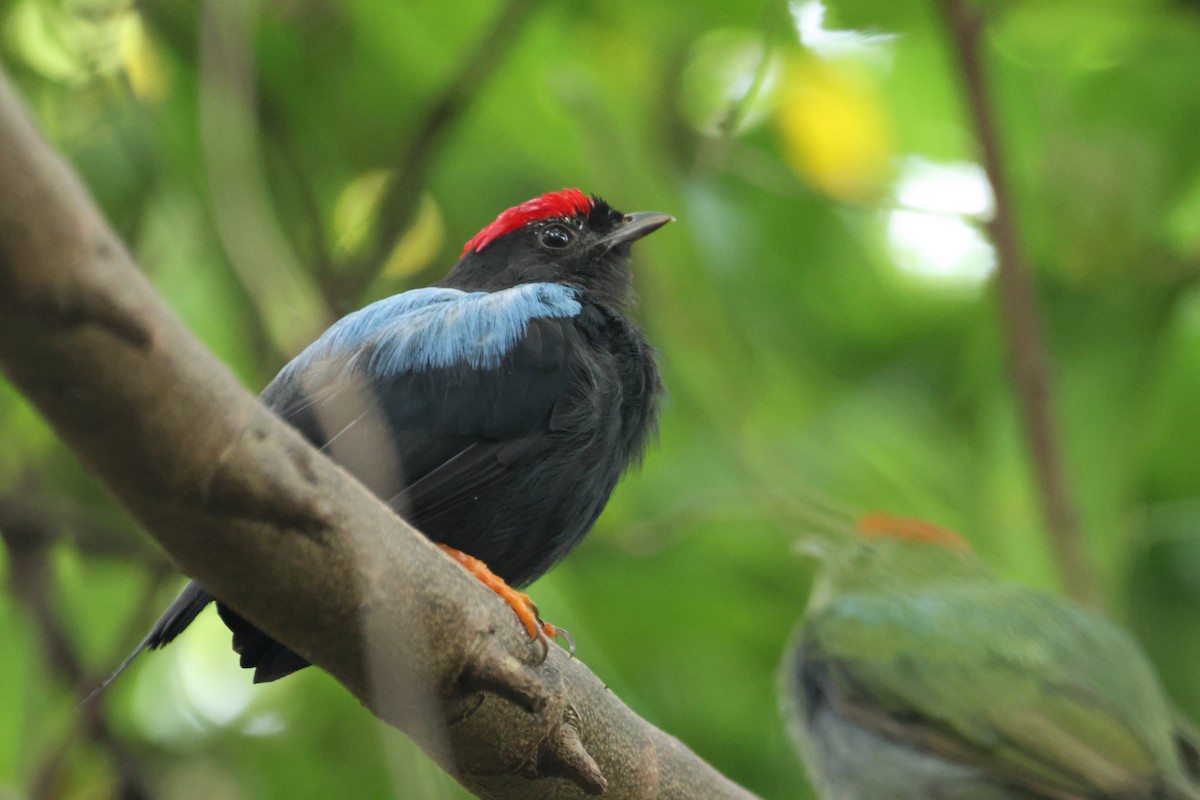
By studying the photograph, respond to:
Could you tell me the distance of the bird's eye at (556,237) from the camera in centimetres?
377

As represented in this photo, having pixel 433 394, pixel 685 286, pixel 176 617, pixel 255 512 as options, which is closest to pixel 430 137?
pixel 685 286

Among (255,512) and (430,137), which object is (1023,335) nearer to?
(430,137)

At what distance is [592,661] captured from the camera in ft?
12.7

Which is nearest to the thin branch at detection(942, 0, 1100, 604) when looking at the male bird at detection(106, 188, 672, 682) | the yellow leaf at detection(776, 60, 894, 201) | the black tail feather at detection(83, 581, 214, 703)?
the yellow leaf at detection(776, 60, 894, 201)

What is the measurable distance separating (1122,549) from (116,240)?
3997 millimetres

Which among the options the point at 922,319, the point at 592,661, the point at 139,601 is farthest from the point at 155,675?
the point at 922,319

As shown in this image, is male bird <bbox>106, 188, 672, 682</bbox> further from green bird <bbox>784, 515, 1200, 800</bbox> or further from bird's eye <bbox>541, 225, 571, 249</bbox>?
green bird <bbox>784, 515, 1200, 800</bbox>

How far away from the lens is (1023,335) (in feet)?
14.6

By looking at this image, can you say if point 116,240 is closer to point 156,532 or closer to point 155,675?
point 156,532

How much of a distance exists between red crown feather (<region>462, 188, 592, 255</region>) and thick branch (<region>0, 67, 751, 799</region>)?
169 cm

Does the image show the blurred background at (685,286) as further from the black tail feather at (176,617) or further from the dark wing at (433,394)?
the black tail feather at (176,617)

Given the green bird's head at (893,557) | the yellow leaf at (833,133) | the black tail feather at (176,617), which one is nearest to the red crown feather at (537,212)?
the yellow leaf at (833,133)

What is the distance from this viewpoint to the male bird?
2.56 meters

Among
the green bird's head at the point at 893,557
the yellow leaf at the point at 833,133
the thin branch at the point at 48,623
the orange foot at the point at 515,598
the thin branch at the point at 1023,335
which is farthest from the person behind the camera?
the yellow leaf at the point at 833,133
